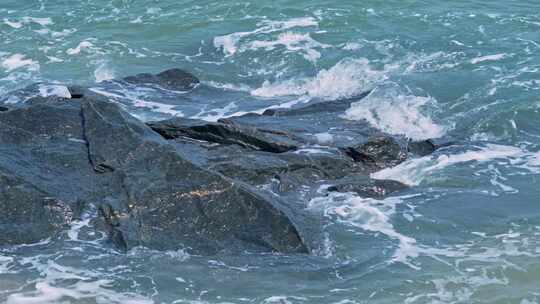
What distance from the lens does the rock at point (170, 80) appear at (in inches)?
612

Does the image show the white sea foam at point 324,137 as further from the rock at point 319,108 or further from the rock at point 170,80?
the rock at point 170,80

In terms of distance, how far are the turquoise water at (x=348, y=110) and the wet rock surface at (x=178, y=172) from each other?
0.27 m

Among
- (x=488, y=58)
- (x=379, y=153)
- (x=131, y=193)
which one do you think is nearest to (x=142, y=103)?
(x=379, y=153)

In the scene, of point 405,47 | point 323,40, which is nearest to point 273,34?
point 323,40

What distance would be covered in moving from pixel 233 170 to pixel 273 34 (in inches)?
356

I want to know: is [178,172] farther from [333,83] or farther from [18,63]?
[18,63]

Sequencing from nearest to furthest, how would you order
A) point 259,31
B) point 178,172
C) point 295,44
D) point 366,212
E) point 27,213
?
point 27,213, point 178,172, point 366,212, point 295,44, point 259,31

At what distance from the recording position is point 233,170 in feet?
37.0

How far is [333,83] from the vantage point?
647 inches

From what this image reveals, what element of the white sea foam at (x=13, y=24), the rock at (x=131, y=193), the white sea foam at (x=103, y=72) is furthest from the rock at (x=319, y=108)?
the white sea foam at (x=13, y=24)

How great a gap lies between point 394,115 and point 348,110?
76cm

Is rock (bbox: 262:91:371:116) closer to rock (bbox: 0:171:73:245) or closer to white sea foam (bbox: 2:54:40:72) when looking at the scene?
rock (bbox: 0:171:73:245)

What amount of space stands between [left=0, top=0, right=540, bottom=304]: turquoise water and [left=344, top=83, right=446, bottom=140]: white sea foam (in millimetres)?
35

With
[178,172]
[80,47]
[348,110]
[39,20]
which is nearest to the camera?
[178,172]
